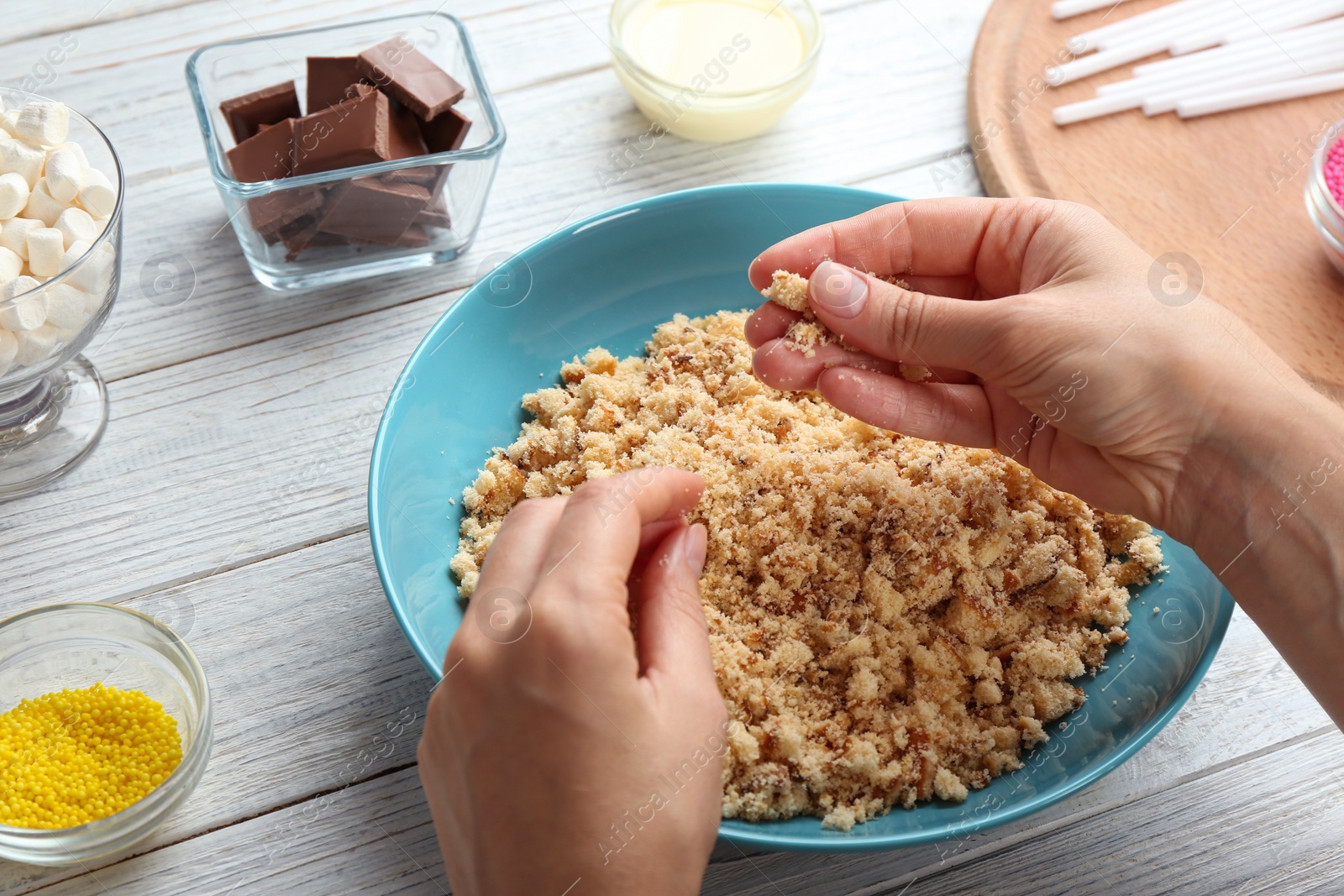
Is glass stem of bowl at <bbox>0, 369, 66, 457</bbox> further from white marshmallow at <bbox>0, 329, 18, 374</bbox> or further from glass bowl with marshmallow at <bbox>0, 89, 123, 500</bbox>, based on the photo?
white marshmallow at <bbox>0, 329, 18, 374</bbox>

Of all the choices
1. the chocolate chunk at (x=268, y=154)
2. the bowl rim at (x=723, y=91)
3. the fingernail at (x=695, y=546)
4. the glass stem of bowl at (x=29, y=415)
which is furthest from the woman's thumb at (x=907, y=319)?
the glass stem of bowl at (x=29, y=415)

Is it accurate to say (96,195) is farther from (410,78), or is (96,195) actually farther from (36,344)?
(410,78)

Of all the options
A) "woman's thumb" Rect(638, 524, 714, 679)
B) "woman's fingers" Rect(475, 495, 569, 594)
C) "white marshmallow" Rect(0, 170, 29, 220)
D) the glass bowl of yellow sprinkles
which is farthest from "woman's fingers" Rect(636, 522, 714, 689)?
"white marshmallow" Rect(0, 170, 29, 220)

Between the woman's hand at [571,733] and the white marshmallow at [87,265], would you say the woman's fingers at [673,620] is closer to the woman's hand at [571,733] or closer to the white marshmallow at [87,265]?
the woman's hand at [571,733]

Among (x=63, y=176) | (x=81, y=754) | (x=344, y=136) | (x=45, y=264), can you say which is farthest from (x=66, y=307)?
(x=81, y=754)

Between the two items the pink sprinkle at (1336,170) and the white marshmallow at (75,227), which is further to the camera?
the pink sprinkle at (1336,170)

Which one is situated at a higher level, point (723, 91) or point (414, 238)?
point (723, 91)
